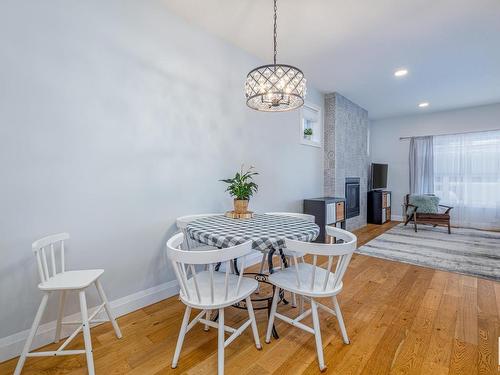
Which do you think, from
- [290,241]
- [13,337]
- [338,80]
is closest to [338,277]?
[290,241]

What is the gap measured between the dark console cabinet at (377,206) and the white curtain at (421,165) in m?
0.81

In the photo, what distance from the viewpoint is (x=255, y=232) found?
1.74 m

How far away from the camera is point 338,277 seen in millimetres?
1535

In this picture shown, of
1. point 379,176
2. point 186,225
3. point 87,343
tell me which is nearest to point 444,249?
point 379,176

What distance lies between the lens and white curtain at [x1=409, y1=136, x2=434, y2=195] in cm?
601

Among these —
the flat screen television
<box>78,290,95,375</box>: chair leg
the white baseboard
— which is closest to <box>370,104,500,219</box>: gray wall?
the flat screen television

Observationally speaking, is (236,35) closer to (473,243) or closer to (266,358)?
(266,358)

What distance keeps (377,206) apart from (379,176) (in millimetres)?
831

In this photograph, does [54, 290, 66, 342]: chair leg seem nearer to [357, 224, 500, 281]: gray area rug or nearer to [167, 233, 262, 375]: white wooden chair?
[167, 233, 262, 375]: white wooden chair

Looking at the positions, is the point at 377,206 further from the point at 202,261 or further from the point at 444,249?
the point at 202,261

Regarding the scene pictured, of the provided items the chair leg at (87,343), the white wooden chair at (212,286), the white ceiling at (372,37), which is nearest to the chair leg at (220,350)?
the white wooden chair at (212,286)

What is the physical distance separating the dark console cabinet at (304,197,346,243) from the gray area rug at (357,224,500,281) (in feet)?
1.98

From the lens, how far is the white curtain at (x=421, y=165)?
601cm

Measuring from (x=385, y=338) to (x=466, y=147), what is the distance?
587 cm
